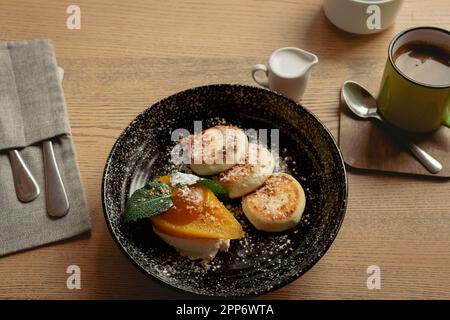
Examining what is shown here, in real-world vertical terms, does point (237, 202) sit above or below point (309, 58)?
below

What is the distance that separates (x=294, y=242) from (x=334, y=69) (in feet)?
1.48

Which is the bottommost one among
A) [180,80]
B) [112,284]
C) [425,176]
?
[112,284]

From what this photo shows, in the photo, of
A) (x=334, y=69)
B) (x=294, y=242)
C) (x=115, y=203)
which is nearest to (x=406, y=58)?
(x=334, y=69)

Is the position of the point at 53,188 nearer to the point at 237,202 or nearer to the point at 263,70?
the point at 237,202

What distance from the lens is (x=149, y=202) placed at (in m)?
0.95

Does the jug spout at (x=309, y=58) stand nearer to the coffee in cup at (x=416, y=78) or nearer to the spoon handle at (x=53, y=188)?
the coffee in cup at (x=416, y=78)

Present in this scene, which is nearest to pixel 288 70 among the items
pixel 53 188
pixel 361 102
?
pixel 361 102

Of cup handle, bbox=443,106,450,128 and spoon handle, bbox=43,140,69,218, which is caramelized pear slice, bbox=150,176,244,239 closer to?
spoon handle, bbox=43,140,69,218

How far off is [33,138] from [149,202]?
0.33 metres

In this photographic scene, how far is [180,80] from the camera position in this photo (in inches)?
48.3

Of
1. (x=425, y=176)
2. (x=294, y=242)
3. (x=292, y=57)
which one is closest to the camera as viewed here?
(x=294, y=242)

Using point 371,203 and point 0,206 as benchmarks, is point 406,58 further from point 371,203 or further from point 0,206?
point 0,206

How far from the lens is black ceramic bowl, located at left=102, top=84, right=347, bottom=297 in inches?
36.1

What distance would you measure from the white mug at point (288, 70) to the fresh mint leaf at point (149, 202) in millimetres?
345
